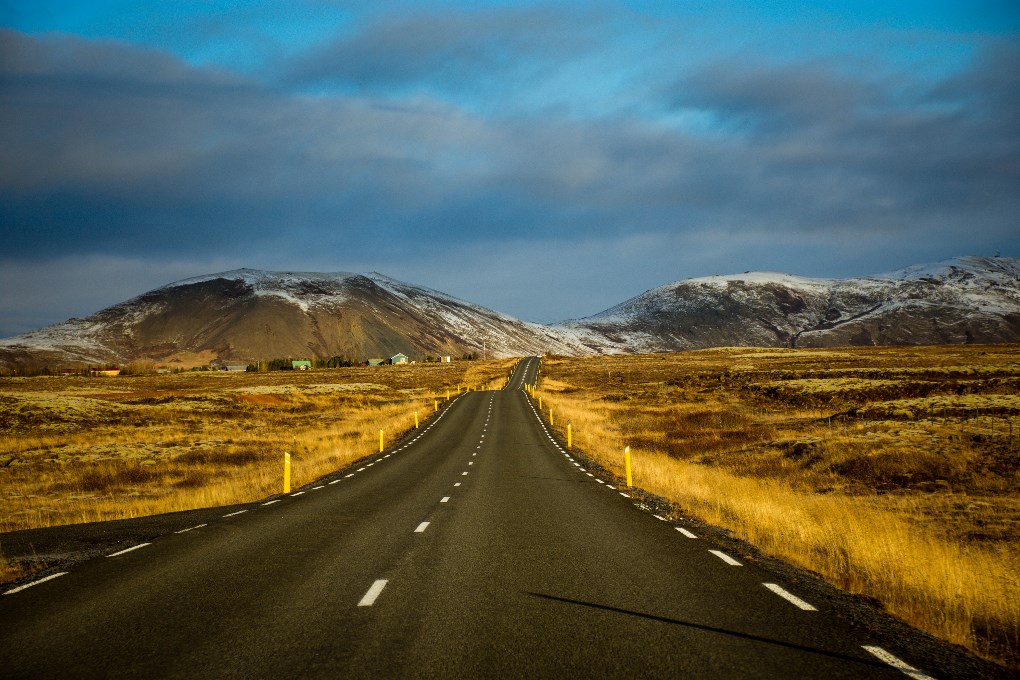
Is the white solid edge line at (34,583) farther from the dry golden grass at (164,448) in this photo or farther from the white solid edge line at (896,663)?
the white solid edge line at (896,663)

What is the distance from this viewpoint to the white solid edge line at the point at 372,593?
24.0 feet

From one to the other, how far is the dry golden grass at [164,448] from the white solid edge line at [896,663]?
16.6 m

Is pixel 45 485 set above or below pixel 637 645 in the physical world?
below

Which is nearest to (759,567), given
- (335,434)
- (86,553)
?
(86,553)

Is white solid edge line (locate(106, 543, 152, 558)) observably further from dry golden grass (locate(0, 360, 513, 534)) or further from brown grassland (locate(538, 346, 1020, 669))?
brown grassland (locate(538, 346, 1020, 669))

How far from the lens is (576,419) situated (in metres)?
47.4

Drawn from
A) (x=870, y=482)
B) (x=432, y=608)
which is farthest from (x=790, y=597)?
(x=870, y=482)

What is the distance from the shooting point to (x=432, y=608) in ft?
23.4

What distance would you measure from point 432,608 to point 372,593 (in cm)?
94

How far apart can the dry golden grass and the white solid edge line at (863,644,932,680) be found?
54.4ft

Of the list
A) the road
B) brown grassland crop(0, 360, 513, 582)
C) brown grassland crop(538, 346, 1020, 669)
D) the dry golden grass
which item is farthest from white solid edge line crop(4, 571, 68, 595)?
brown grassland crop(538, 346, 1020, 669)

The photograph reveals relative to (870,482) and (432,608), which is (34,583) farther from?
(870,482)

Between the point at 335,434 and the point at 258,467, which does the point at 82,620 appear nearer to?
the point at 258,467

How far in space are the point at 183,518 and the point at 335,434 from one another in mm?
26261
